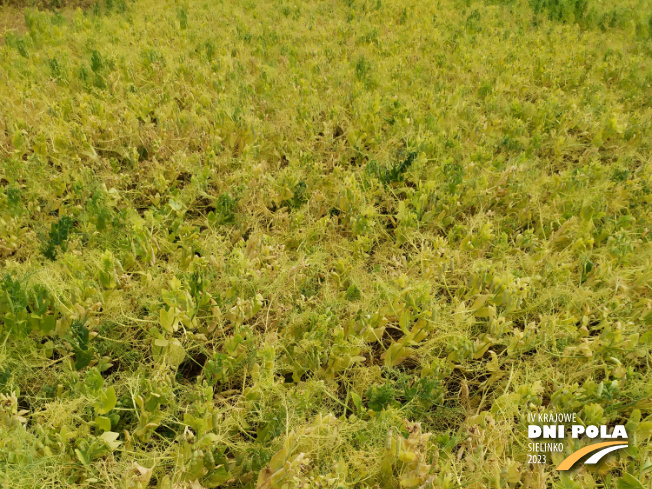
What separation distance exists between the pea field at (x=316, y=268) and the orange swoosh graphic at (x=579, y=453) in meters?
0.03

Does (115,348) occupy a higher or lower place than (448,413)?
higher

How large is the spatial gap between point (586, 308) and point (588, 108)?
8.65ft

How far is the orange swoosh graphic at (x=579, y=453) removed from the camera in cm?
→ 202

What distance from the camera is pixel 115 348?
7.86 ft

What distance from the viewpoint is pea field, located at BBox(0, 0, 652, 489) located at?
2.03 metres

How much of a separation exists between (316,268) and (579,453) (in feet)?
5.65

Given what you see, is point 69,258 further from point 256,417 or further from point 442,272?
point 442,272

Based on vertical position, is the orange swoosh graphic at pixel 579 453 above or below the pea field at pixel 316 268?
below

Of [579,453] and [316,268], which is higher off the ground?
[316,268]

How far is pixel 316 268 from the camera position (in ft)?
9.48

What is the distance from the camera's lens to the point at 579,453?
2043 mm

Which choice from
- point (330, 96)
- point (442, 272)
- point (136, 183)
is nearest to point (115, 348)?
point (136, 183)

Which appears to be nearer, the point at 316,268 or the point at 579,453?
the point at 579,453

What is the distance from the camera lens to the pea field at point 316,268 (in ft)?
6.64
